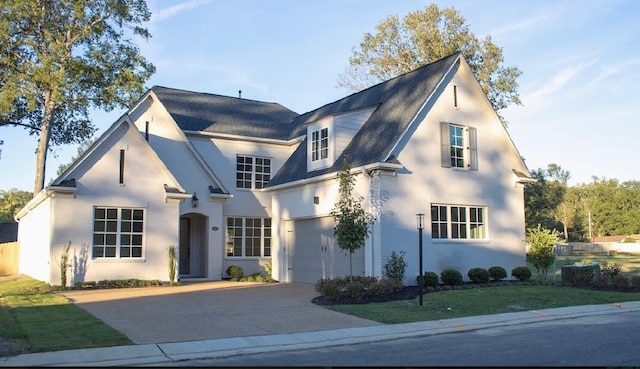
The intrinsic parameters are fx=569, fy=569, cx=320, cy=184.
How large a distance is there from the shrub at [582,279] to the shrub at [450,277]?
3845mm

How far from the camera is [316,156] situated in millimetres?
20969

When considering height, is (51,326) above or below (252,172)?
below

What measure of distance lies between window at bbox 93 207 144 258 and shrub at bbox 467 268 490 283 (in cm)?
1135

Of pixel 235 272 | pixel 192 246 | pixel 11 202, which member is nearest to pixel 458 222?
pixel 235 272

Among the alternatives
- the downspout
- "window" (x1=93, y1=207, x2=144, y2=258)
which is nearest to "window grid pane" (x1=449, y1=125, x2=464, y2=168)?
the downspout

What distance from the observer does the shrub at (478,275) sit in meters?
18.8

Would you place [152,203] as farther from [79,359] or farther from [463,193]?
[79,359]

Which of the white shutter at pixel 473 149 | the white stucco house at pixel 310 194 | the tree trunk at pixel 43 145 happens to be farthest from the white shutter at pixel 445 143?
the tree trunk at pixel 43 145

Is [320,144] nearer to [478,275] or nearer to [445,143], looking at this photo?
[445,143]

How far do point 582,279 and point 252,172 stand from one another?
13588mm

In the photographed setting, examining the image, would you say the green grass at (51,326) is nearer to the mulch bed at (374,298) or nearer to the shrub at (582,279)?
the mulch bed at (374,298)

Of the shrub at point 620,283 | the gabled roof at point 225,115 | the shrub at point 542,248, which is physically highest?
the gabled roof at point 225,115

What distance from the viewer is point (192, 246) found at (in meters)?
23.3

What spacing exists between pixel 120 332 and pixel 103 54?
24.4 metres
